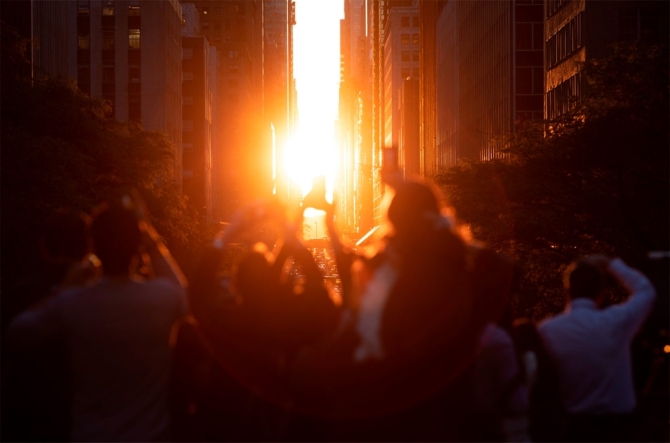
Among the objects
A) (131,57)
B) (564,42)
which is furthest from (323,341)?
(131,57)

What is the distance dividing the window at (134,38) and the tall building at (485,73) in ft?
111

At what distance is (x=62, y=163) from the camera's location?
3497 cm

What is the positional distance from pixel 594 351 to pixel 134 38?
10930cm

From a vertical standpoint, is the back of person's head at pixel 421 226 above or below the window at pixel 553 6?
below

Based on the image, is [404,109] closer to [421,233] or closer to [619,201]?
[619,201]

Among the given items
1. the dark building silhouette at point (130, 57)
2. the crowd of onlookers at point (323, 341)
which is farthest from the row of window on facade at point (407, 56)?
the crowd of onlookers at point (323, 341)

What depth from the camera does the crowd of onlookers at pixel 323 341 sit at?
15.6ft

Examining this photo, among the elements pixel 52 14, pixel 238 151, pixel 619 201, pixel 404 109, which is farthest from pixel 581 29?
pixel 238 151

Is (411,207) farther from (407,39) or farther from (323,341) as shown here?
(407,39)

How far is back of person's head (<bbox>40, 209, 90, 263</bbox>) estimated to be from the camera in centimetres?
533

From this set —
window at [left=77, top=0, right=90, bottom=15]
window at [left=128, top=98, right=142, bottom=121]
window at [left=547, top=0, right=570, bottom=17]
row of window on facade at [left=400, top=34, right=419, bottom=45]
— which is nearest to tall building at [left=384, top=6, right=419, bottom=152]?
row of window on facade at [left=400, top=34, right=419, bottom=45]

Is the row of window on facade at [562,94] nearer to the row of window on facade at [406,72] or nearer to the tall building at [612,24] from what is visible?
the tall building at [612,24]

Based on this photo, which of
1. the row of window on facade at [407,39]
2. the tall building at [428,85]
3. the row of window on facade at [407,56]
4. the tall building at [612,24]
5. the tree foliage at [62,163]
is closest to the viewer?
A: the tree foliage at [62,163]

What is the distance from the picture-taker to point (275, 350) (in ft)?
17.2
